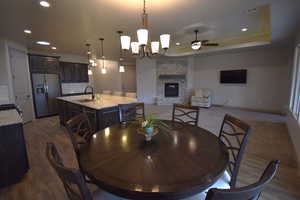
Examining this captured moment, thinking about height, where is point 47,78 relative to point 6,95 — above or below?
above

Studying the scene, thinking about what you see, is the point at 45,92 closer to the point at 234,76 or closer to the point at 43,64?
the point at 43,64

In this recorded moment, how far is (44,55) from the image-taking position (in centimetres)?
508

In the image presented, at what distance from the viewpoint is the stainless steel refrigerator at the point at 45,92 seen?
4941 millimetres

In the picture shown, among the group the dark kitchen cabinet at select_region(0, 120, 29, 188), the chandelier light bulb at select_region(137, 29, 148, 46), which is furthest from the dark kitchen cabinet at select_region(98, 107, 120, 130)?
the chandelier light bulb at select_region(137, 29, 148, 46)

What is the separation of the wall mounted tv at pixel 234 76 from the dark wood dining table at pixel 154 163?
5753 mm

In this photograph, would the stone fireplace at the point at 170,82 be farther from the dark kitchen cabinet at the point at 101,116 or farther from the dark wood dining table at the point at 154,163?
the dark wood dining table at the point at 154,163

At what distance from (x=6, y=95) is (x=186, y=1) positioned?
4751 mm

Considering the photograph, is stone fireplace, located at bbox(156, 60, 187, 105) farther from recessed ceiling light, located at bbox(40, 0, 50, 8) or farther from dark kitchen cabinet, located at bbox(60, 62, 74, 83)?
recessed ceiling light, located at bbox(40, 0, 50, 8)

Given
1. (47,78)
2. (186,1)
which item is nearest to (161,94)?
(47,78)

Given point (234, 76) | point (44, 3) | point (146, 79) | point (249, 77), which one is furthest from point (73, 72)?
point (249, 77)

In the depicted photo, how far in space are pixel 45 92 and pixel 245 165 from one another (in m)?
6.16

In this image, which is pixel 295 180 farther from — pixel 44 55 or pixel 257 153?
pixel 44 55

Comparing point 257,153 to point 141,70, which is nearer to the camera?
point 257,153

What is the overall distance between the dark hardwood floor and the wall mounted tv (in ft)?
8.69
